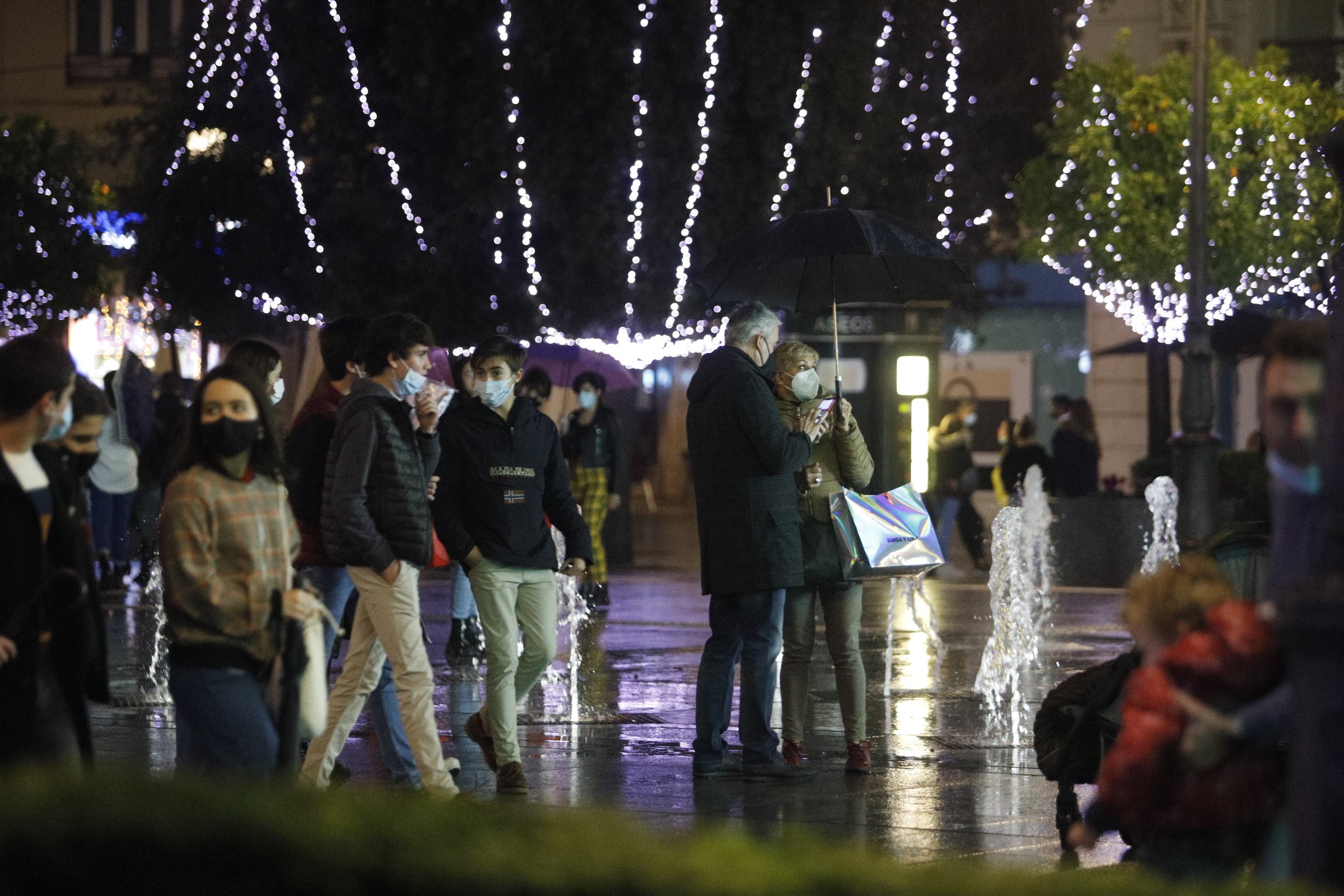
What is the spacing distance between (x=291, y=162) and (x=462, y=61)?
2496 millimetres

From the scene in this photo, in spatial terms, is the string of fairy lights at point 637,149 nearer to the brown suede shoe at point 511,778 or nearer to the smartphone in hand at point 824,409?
the smartphone in hand at point 824,409

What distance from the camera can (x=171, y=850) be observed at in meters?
3.27

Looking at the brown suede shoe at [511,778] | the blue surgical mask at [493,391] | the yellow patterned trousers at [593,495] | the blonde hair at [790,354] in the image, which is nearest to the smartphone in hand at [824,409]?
the blonde hair at [790,354]

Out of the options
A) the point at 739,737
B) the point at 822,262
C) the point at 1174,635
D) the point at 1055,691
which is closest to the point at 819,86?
the point at 822,262

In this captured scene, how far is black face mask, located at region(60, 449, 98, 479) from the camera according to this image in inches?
224

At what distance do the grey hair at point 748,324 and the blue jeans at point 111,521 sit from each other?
32.7ft

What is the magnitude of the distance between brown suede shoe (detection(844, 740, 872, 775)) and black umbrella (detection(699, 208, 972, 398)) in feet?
5.66

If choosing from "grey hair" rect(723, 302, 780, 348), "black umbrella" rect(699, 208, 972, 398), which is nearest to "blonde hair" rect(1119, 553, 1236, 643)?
"grey hair" rect(723, 302, 780, 348)

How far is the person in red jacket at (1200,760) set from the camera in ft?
13.4

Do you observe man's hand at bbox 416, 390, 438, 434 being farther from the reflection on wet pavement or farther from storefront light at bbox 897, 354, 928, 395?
storefront light at bbox 897, 354, 928, 395

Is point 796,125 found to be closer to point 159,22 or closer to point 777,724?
point 777,724

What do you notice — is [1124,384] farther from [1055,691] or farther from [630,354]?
[1055,691]

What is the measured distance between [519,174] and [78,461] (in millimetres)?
15278

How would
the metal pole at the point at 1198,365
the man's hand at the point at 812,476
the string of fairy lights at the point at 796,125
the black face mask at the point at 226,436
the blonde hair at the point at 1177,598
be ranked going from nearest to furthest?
the blonde hair at the point at 1177,598 < the black face mask at the point at 226,436 < the man's hand at the point at 812,476 < the metal pole at the point at 1198,365 < the string of fairy lights at the point at 796,125
